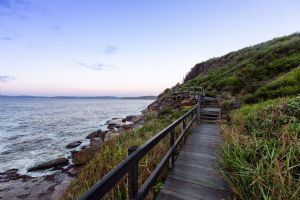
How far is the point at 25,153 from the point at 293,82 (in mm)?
22066

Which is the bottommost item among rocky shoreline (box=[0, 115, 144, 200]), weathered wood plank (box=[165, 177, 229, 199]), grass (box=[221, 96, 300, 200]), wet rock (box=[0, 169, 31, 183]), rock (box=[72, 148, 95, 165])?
wet rock (box=[0, 169, 31, 183])

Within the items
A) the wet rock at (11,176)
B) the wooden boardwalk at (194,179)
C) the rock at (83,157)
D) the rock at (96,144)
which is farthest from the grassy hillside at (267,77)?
the wet rock at (11,176)

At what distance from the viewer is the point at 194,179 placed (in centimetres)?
439

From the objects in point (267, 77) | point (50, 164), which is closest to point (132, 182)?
point (50, 164)

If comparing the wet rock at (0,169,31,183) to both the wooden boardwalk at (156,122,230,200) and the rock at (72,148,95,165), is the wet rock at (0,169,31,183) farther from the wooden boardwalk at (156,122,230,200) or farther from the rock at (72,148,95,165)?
the wooden boardwalk at (156,122,230,200)

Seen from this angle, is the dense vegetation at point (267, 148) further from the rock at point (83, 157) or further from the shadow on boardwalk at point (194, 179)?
the rock at point (83, 157)

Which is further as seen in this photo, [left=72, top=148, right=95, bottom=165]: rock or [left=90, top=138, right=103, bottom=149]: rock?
[left=90, top=138, right=103, bottom=149]: rock

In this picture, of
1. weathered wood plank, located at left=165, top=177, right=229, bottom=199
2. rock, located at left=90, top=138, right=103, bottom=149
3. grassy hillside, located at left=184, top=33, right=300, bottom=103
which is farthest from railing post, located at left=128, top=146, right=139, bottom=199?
grassy hillside, located at left=184, top=33, right=300, bottom=103

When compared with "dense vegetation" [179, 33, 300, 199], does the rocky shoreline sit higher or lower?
lower

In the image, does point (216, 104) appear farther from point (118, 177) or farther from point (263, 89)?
point (118, 177)

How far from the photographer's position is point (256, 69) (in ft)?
74.6

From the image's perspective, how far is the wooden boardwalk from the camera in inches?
147

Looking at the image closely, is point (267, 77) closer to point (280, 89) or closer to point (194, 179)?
point (280, 89)

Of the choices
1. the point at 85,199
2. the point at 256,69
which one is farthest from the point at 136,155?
the point at 256,69
